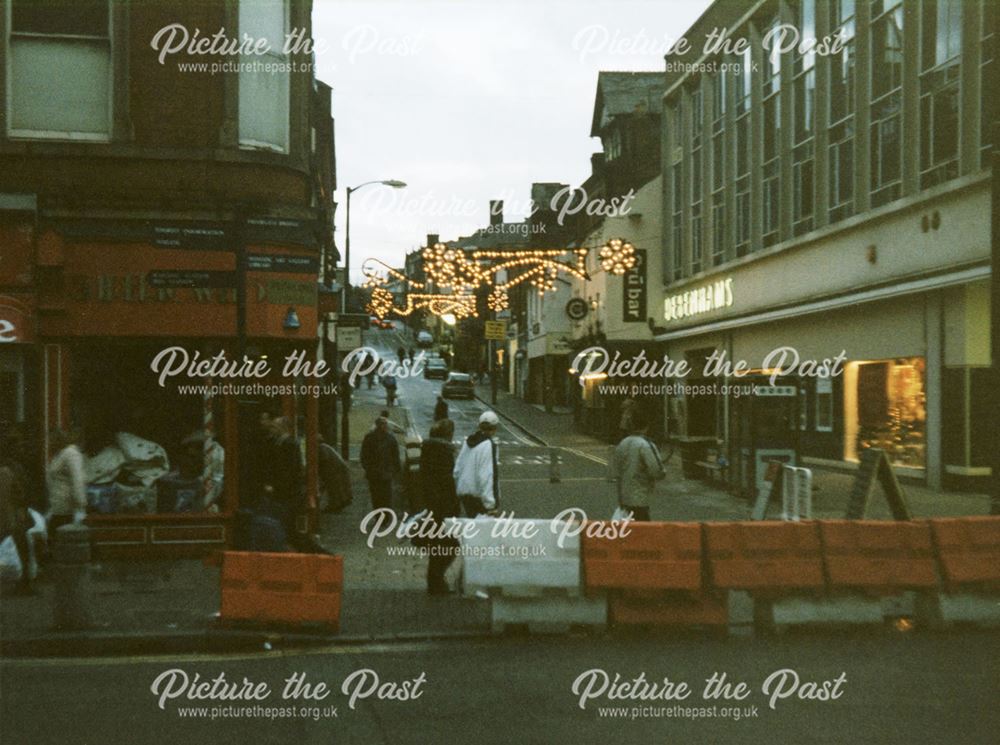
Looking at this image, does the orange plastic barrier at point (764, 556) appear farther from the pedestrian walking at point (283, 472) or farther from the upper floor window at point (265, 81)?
the upper floor window at point (265, 81)

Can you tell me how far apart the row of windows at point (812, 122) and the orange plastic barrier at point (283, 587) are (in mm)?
13629

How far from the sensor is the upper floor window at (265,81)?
16062 millimetres

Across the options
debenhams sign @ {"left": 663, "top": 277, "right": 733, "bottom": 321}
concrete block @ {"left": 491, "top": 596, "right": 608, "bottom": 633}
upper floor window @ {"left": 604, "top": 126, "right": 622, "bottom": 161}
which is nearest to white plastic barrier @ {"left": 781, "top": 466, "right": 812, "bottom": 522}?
concrete block @ {"left": 491, "top": 596, "right": 608, "bottom": 633}

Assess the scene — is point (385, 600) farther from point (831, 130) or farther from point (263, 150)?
point (831, 130)

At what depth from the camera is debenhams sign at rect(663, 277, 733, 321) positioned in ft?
123

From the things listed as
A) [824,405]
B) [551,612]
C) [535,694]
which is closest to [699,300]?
[824,405]

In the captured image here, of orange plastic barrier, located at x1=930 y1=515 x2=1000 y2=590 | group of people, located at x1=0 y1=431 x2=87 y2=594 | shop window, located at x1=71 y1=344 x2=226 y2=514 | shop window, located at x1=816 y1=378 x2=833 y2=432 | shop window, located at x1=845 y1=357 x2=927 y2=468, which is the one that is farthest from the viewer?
shop window, located at x1=816 y1=378 x2=833 y2=432

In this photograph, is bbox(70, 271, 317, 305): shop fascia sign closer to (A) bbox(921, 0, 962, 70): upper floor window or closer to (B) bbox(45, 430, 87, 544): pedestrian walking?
(B) bbox(45, 430, 87, 544): pedestrian walking

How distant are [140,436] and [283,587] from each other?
6.29 meters

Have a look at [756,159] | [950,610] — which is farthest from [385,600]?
[756,159]

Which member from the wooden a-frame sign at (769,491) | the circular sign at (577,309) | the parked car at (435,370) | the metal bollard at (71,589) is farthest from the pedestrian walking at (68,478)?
the parked car at (435,370)

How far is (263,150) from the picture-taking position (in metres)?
16.1

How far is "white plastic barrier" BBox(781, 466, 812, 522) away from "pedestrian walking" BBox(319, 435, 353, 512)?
5.75 meters

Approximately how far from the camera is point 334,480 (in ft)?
52.8
